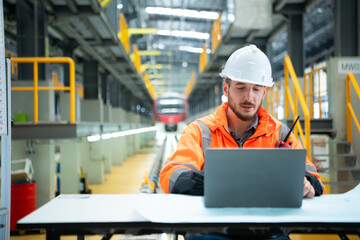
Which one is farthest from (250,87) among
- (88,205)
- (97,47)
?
(97,47)

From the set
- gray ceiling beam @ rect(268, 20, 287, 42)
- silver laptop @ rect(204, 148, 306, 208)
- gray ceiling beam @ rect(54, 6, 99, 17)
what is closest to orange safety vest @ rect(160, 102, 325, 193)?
silver laptop @ rect(204, 148, 306, 208)

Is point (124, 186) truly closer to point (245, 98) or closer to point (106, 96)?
point (106, 96)

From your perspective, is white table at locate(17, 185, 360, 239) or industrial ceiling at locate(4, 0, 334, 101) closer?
white table at locate(17, 185, 360, 239)

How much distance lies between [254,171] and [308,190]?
1.47 feet

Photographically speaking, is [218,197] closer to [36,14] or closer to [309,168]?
[309,168]

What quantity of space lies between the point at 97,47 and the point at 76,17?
244 centimetres

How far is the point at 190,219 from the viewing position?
1191 millimetres

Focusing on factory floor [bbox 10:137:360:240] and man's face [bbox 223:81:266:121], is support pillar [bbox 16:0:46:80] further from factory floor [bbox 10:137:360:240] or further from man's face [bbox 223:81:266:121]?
man's face [bbox 223:81:266:121]

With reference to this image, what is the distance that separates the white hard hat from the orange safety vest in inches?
9.3

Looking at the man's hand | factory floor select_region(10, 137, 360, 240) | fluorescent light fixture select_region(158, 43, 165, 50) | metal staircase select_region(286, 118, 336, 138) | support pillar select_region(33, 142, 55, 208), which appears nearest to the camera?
the man's hand

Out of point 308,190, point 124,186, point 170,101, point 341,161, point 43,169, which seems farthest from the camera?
point 170,101

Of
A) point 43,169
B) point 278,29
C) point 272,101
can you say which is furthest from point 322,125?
point 43,169

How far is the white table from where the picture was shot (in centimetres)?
118

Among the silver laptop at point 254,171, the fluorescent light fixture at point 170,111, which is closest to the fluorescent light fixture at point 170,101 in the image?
the fluorescent light fixture at point 170,111
